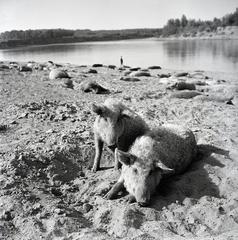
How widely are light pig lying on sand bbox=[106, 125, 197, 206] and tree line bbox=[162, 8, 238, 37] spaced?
101m

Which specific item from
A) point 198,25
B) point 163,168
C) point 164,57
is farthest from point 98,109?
point 198,25

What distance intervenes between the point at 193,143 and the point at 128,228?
2708mm

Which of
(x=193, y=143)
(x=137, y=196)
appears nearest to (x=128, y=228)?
(x=137, y=196)

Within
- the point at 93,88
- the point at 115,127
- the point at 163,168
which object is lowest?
the point at 163,168

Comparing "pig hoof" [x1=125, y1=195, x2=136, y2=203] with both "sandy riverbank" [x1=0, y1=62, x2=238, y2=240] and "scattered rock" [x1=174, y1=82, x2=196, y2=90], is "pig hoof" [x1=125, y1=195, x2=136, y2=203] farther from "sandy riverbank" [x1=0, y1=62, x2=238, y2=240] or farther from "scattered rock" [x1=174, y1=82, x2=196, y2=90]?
"scattered rock" [x1=174, y1=82, x2=196, y2=90]

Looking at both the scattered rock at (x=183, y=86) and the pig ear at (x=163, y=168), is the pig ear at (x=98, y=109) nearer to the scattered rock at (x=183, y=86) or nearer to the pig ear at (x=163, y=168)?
the pig ear at (x=163, y=168)

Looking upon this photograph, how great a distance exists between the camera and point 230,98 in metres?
12.5

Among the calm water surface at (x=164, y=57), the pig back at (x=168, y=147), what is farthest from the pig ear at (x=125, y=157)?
the calm water surface at (x=164, y=57)

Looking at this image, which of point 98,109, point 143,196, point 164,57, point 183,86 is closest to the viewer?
point 143,196

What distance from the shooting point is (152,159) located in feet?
17.8

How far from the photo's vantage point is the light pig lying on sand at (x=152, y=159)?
16.8ft

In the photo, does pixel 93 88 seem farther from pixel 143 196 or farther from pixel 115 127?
pixel 143 196

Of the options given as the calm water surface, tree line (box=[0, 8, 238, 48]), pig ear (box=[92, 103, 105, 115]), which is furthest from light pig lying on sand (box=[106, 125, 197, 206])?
tree line (box=[0, 8, 238, 48])

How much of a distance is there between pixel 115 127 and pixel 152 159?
100 centimetres
